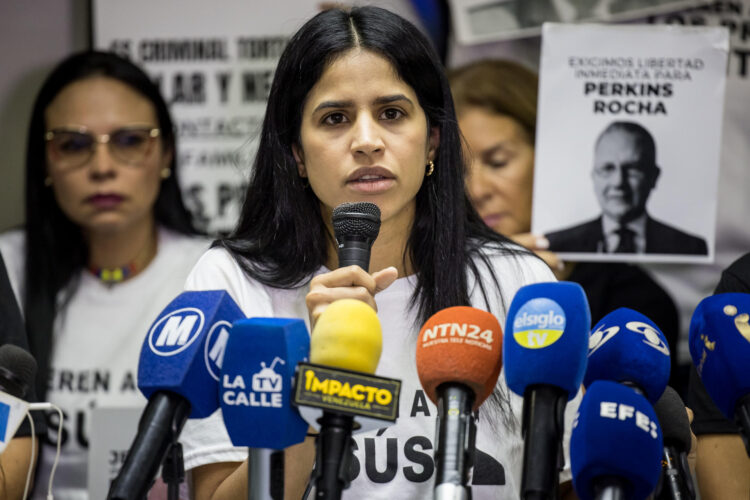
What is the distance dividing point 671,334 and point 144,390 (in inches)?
90.3

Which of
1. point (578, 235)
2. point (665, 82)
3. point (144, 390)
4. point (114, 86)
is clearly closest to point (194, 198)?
point (114, 86)

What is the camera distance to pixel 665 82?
3.19 metres

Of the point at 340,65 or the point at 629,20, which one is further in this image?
the point at 629,20

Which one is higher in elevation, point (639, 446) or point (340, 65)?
point (340, 65)

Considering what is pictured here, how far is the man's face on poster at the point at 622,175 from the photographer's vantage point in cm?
321

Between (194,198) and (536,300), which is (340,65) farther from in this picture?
(194,198)

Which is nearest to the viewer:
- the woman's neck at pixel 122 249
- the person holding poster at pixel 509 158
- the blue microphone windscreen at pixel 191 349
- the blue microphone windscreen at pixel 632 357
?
the blue microphone windscreen at pixel 191 349

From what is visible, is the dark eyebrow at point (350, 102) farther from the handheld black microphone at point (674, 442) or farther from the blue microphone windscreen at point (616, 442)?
the blue microphone windscreen at point (616, 442)

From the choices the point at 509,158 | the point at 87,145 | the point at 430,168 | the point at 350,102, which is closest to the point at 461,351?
the point at 350,102

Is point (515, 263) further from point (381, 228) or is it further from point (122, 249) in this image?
point (122, 249)

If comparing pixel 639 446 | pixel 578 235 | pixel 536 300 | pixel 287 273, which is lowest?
pixel 639 446

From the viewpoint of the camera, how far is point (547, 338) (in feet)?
4.66

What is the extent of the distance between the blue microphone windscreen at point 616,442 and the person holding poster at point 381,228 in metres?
0.70

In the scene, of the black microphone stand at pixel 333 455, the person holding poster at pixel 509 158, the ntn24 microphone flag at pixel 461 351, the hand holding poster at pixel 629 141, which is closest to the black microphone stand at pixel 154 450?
the black microphone stand at pixel 333 455
